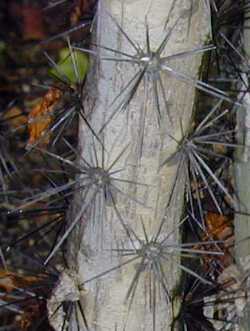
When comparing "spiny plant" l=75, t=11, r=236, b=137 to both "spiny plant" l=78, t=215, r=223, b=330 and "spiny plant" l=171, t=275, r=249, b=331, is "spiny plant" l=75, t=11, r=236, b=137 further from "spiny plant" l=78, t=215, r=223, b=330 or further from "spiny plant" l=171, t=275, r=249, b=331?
Answer: "spiny plant" l=171, t=275, r=249, b=331

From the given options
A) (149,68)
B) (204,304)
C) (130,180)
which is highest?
(149,68)

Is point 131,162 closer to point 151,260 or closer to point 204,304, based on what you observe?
point 151,260

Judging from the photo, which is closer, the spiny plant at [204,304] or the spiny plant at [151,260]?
the spiny plant at [151,260]

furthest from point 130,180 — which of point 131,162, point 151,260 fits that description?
point 151,260

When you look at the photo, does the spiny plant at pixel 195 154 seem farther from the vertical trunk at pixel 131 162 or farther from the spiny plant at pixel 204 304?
the spiny plant at pixel 204 304

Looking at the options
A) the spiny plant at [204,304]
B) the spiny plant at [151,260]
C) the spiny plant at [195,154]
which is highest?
the spiny plant at [195,154]

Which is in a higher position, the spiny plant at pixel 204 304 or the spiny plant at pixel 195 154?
the spiny plant at pixel 195 154

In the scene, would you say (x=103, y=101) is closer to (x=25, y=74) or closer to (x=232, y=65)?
(x=232, y=65)

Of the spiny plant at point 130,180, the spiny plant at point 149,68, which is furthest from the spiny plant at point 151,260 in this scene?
the spiny plant at point 149,68
